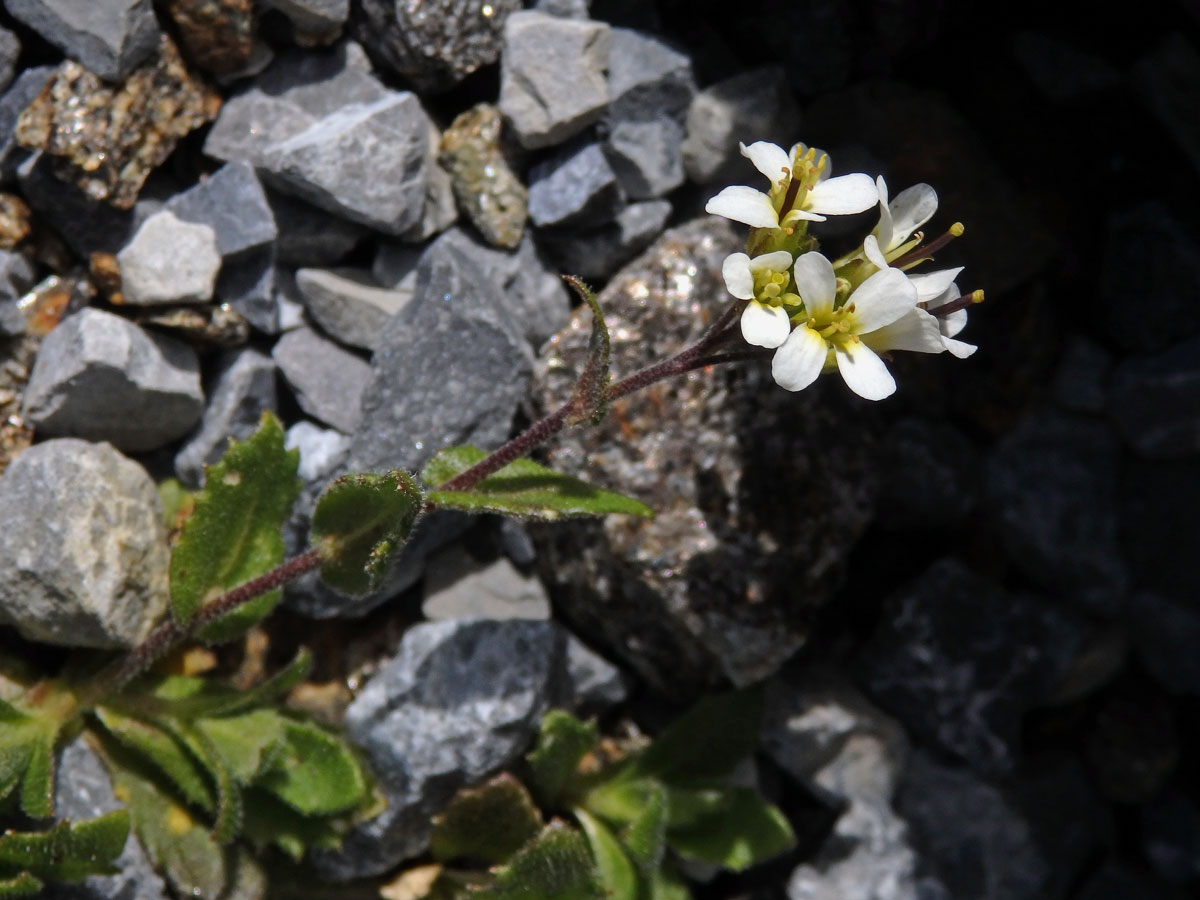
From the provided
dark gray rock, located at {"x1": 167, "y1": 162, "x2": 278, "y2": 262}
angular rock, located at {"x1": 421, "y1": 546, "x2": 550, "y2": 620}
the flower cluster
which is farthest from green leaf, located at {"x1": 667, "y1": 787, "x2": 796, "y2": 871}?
dark gray rock, located at {"x1": 167, "y1": 162, "x2": 278, "y2": 262}

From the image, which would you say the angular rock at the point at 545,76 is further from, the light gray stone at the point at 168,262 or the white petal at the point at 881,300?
the white petal at the point at 881,300

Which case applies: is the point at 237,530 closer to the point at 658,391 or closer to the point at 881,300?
the point at 658,391

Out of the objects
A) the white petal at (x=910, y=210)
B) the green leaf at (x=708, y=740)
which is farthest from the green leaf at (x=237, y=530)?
the white petal at (x=910, y=210)

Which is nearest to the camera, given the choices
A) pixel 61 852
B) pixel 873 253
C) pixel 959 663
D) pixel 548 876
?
pixel 873 253

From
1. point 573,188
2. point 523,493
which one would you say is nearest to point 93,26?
point 573,188

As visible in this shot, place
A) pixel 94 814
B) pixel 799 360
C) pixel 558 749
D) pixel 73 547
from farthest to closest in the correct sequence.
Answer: pixel 558 749
pixel 94 814
pixel 73 547
pixel 799 360

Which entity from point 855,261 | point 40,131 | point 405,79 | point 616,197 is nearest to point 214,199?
point 40,131

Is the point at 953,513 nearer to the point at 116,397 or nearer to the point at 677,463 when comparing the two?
the point at 677,463

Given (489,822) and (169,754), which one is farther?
(489,822)
